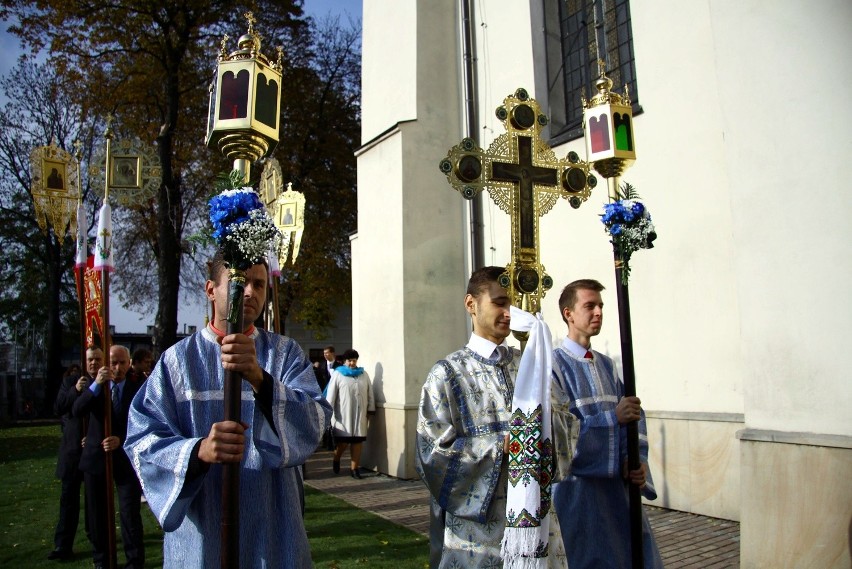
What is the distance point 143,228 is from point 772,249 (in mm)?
20034

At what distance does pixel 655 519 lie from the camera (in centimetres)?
709

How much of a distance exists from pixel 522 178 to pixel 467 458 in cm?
356

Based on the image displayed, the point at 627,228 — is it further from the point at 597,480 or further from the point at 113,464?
the point at 113,464

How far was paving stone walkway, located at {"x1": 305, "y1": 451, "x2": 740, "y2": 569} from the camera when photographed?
5738 mm

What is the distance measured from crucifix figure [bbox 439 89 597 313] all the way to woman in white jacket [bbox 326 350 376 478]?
5188mm

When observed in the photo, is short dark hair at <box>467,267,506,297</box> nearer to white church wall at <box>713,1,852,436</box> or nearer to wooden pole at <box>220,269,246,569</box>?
wooden pole at <box>220,269,246,569</box>

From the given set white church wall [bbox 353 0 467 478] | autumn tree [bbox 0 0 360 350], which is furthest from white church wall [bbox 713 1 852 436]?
autumn tree [bbox 0 0 360 350]

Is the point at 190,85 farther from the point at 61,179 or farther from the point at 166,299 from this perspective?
the point at 61,179

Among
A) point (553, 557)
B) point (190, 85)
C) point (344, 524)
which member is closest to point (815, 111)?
point (553, 557)

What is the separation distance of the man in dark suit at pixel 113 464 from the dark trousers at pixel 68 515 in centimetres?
39

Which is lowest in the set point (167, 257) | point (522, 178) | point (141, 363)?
point (141, 363)

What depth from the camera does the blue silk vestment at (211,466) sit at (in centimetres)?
281

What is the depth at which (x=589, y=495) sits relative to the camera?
3.98m

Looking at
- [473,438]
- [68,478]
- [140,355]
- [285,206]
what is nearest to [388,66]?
[285,206]
